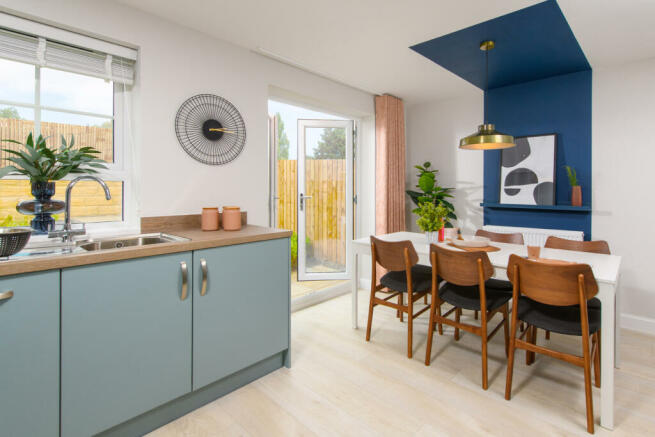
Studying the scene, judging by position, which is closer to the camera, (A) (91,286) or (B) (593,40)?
(A) (91,286)

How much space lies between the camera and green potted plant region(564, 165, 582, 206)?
3225mm

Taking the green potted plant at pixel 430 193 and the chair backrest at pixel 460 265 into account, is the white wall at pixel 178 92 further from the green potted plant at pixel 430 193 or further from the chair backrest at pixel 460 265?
the green potted plant at pixel 430 193

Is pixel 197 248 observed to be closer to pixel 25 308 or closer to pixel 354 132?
pixel 25 308

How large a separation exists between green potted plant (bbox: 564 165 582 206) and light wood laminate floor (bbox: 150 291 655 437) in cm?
126

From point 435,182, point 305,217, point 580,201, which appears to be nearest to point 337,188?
point 305,217

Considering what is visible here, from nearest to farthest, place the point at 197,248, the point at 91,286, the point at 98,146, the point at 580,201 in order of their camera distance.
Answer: the point at 91,286
the point at 197,248
the point at 98,146
the point at 580,201

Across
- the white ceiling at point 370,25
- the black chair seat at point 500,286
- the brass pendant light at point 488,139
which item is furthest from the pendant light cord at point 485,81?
the black chair seat at point 500,286

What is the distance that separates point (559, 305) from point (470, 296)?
1.79 ft

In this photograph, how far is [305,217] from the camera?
155 inches

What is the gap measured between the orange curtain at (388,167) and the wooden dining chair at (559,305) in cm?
203

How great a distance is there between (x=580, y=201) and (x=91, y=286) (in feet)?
12.5

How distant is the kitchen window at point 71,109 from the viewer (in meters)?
1.94

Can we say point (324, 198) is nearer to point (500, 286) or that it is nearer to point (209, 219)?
point (209, 219)

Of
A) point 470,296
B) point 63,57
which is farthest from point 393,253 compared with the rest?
point 63,57
